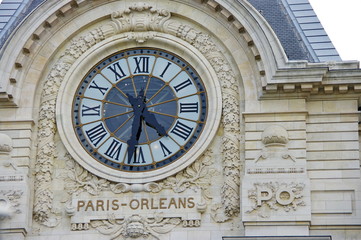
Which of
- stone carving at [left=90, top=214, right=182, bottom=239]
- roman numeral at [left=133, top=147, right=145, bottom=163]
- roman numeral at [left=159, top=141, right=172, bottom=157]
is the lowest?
stone carving at [left=90, top=214, right=182, bottom=239]

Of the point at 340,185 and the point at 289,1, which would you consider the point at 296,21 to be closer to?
the point at 289,1

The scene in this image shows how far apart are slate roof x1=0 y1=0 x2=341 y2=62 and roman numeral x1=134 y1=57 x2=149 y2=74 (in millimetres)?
2655

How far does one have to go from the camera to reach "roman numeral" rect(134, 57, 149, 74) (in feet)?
94.6

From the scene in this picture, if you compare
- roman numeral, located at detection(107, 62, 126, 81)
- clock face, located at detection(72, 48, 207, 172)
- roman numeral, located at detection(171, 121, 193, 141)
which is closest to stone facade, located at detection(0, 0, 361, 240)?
clock face, located at detection(72, 48, 207, 172)

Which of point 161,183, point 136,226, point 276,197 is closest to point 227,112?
point 161,183

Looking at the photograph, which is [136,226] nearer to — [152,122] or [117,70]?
[152,122]

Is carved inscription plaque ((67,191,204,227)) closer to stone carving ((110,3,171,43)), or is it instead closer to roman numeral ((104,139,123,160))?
roman numeral ((104,139,123,160))

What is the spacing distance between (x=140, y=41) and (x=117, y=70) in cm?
77

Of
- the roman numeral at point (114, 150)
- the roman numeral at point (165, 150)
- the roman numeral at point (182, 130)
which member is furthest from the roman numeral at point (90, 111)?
the roman numeral at point (182, 130)

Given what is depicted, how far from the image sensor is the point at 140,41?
2891 cm

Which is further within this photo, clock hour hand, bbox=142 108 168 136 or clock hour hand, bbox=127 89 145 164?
clock hour hand, bbox=142 108 168 136

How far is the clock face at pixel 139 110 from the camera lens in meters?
28.1

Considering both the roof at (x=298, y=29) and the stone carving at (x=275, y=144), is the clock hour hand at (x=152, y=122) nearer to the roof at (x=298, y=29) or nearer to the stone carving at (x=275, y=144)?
the stone carving at (x=275, y=144)

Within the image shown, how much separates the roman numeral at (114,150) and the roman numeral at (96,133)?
0.89 ft
